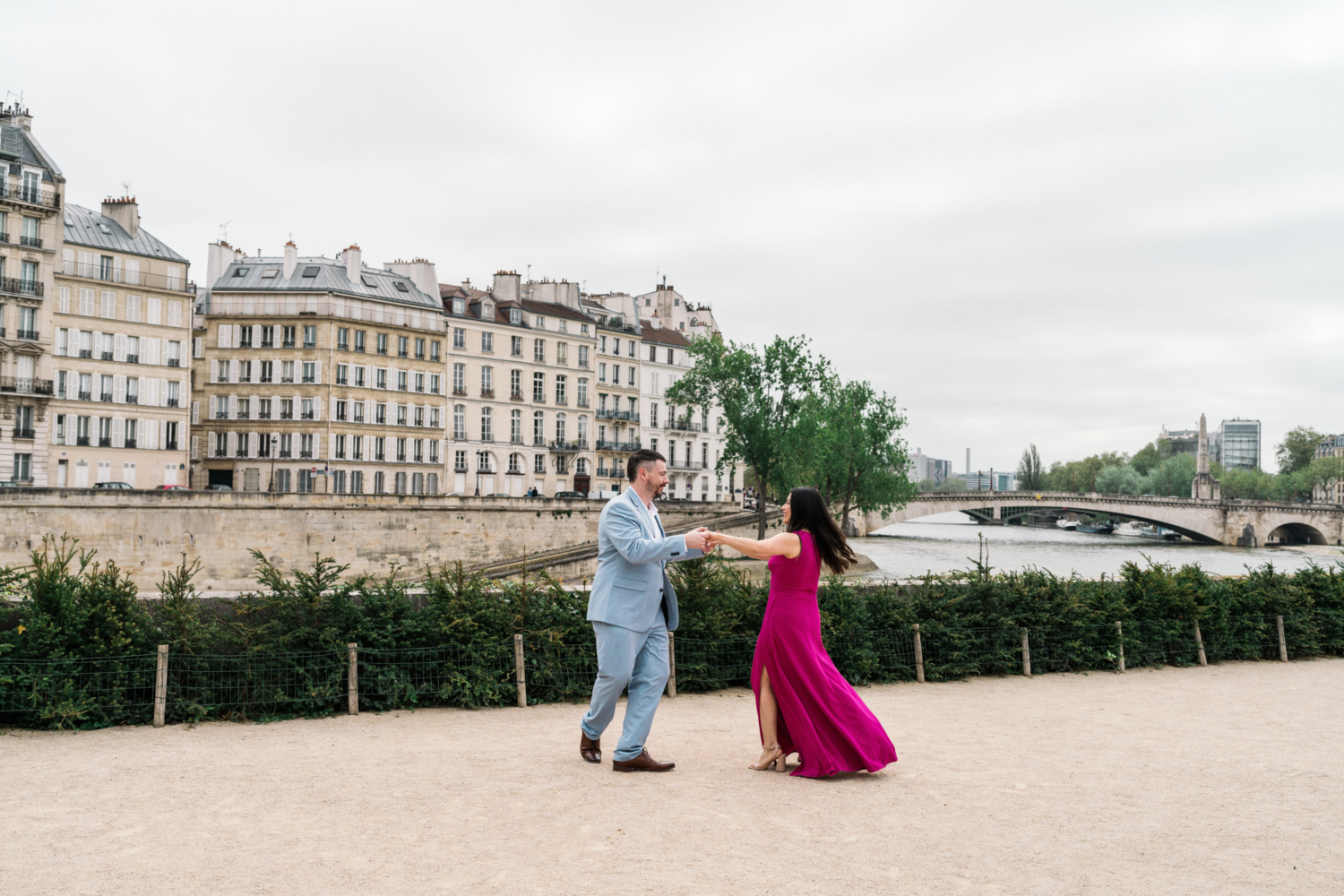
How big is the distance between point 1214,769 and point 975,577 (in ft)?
17.4

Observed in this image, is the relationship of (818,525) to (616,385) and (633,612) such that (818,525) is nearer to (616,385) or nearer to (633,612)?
(633,612)

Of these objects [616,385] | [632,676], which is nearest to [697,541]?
[632,676]

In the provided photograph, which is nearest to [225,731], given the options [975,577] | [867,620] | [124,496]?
[867,620]

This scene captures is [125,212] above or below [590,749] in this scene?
above

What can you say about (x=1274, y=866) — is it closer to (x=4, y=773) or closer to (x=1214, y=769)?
(x=1214, y=769)

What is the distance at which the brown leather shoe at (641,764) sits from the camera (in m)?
6.49

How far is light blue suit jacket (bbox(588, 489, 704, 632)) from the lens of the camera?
6336mm

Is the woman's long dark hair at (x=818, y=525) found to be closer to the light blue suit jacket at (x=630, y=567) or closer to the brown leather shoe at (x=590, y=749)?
the light blue suit jacket at (x=630, y=567)

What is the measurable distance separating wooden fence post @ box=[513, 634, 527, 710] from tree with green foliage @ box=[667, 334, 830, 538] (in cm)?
4302

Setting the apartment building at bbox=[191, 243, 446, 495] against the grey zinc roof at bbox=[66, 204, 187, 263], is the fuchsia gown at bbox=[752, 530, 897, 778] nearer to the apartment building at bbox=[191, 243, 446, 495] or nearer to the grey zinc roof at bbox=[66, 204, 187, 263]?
the apartment building at bbox=[191, 243, 446, 495]

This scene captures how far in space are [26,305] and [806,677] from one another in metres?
44.4

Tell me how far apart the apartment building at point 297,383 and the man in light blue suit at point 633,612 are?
4763 cm

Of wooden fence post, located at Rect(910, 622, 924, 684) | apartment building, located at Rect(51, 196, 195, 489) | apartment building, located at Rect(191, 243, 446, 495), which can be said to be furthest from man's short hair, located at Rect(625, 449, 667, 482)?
apartment building, located at Rect(191, 243, 446, 495)

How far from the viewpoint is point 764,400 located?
53.5 metres
